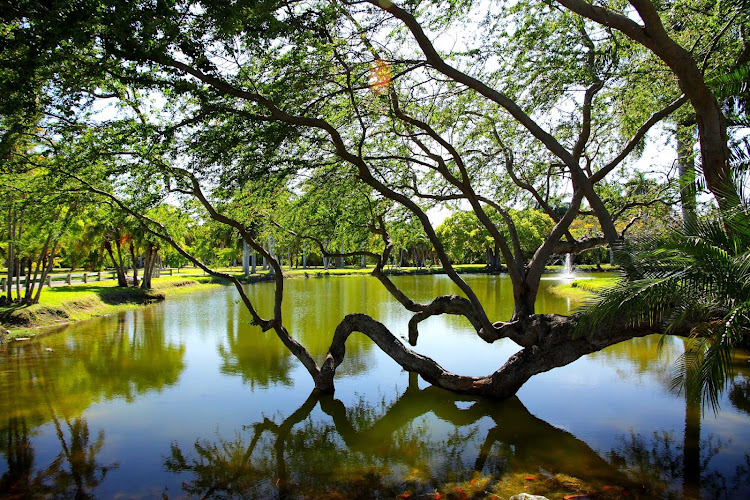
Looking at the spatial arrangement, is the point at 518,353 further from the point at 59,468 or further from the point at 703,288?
the point at 59,468

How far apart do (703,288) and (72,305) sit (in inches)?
921

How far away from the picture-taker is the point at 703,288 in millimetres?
5141

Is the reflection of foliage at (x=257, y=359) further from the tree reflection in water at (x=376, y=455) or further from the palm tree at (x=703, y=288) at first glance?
the palm tree at (x=703, y=288)

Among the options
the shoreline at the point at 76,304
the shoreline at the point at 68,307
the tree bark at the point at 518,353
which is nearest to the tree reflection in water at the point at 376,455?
the tree bark at the point at 518,353

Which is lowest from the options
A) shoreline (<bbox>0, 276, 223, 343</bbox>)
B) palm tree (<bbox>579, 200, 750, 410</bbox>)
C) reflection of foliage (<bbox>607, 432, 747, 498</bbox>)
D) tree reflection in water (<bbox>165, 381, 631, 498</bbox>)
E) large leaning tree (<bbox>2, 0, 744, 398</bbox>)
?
tree reflection in water (<bbox>165, 381, 631, 498</bbox>)

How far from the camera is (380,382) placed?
1139cm

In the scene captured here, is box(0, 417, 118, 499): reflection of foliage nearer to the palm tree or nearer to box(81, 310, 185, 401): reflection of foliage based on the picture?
box(81, 310, 185, 401): reflection of foliage

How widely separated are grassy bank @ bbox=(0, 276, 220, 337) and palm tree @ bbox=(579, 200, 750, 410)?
18491mm

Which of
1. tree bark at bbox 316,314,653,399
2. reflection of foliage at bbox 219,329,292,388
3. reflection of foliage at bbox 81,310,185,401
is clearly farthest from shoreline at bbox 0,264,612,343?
reflection of foliage at bbox 219,329,292,388

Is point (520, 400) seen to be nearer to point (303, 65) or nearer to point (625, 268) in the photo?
point (625, 268)

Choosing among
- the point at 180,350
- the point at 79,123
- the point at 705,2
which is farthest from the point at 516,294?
the point at 180,350

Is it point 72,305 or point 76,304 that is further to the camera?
point 76,304

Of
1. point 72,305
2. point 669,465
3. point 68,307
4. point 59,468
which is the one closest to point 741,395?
point 669,465

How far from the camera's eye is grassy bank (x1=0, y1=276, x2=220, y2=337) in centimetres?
1788
